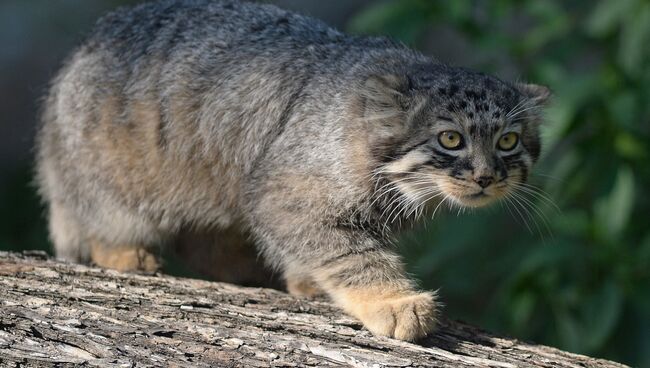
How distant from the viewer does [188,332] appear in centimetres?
493

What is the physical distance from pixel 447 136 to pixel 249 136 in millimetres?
1361

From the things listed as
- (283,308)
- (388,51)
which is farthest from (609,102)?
(283,308)

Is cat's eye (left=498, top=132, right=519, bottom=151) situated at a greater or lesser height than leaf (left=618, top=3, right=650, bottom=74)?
lesser

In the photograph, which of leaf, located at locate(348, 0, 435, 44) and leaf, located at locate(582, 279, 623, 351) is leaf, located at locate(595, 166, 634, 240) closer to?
leaf, located at locate(582, 279, 623, 351)

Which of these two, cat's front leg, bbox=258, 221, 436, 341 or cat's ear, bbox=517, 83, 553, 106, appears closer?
cat's front leg, bbox=258, 221, 436, 341

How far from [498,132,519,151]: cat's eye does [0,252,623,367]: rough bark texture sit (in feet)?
3.22

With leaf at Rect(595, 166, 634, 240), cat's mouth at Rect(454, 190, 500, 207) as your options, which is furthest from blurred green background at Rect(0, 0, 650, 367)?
cat's mouth at Rect(454, 190, 500, 207)

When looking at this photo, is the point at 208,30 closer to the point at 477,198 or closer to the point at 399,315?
the point at 477,198

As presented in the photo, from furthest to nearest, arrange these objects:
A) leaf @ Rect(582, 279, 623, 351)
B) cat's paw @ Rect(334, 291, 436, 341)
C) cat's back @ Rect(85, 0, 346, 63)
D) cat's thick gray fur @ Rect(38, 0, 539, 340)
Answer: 1. leaf @ Rect(582, 279, 623, 351)
2. cat's back @ Rect(85, 0, 346, 63)
3. cat's thick gray fur @ Rect(38, 0, 539, 340)
4. cat's paw @ Rect(334, 291, 436, 341)

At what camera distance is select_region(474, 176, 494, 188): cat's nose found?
5254mm

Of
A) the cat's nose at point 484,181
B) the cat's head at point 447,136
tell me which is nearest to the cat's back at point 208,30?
the cat's head at point 447,136

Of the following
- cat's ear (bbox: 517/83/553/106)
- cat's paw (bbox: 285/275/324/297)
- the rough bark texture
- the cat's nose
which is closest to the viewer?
the rough bark texture

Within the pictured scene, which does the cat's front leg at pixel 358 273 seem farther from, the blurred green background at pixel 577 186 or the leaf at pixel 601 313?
the leaf at pixel 601 313

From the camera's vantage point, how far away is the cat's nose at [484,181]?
5254 millimetres
